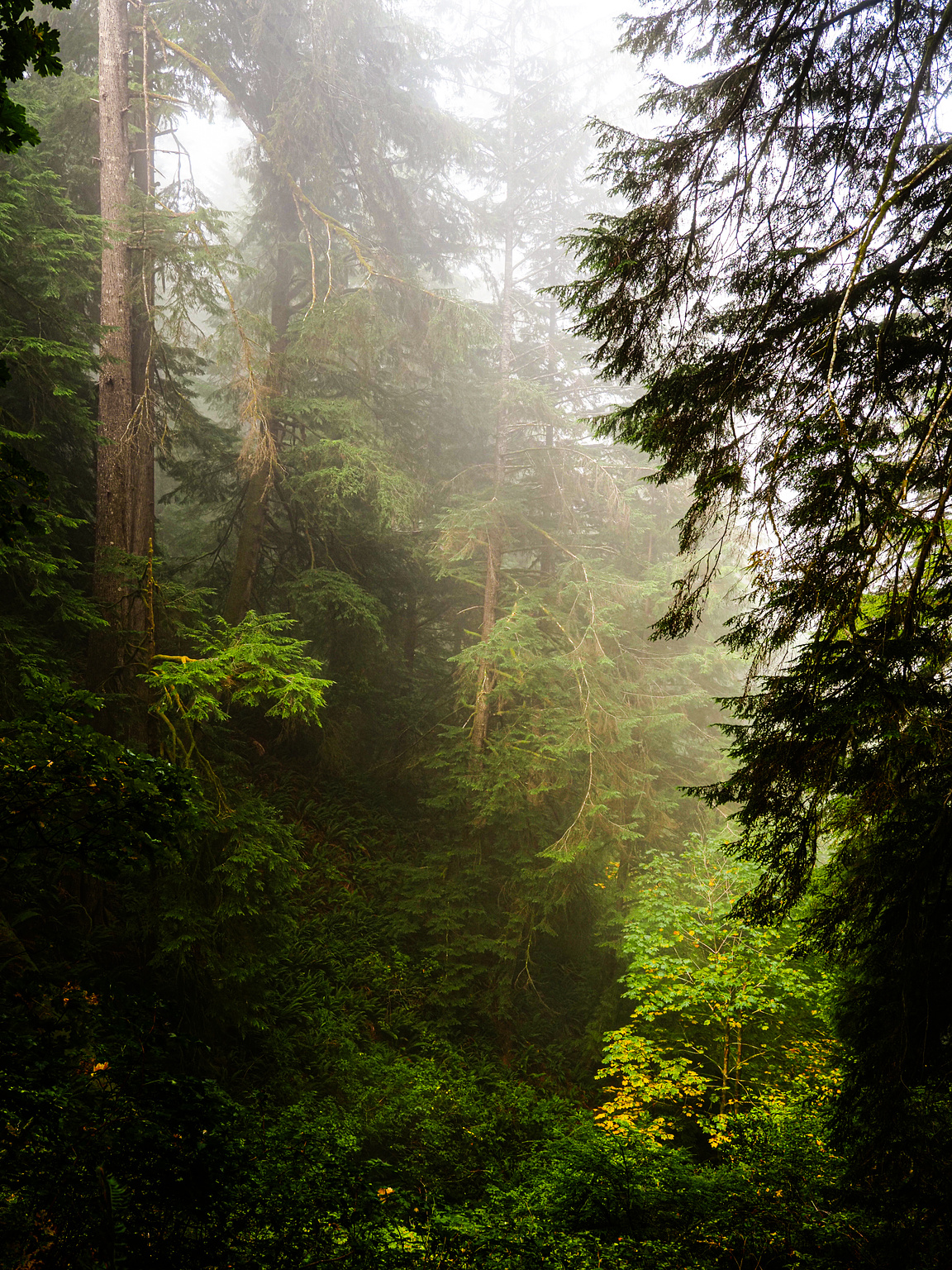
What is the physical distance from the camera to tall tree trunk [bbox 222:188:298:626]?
10109 mm

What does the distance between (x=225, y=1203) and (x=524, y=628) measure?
879 cm

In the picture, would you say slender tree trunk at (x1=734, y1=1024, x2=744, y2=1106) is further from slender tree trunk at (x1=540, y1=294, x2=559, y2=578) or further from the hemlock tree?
slender tree trunk at (x1=540, y1=294, x2=559, y2=578)

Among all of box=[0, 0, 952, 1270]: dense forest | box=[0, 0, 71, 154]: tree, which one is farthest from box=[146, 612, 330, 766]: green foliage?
box=[0, 0, 71, 154]: tree

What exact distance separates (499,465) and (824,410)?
9.43 meters

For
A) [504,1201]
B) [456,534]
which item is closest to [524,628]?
[456,534]

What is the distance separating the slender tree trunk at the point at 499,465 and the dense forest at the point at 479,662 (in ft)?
0.63

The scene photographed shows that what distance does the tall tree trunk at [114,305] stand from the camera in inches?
277

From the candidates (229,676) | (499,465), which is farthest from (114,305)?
(499,465)

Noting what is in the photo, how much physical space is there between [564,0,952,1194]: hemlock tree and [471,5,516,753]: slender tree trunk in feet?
23.6

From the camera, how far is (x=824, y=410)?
3.13 meters

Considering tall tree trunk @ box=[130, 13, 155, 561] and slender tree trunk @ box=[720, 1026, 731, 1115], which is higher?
tall tree trunk @ box=[130, 13, 155, 561]

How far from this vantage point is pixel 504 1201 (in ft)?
14.9

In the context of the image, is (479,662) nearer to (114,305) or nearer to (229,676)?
(229,676)

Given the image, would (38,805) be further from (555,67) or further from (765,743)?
(555,67)
